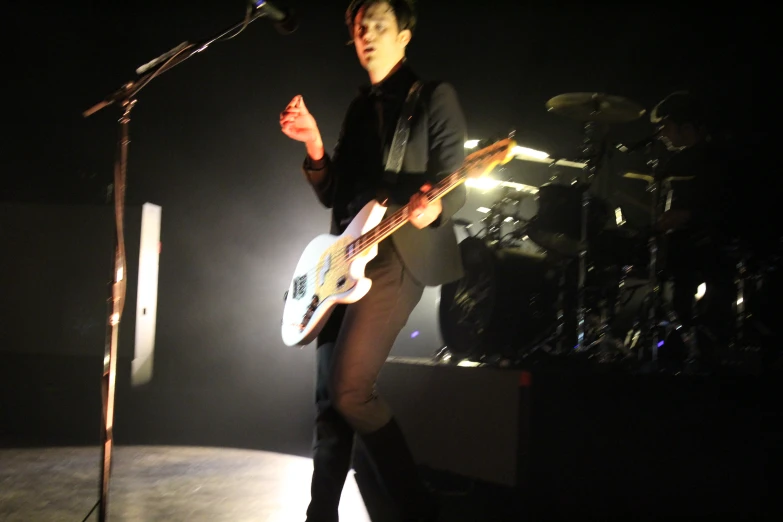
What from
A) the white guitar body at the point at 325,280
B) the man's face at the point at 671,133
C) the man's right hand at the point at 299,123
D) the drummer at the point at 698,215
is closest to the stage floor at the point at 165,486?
the white guitar body at the point at 325,280

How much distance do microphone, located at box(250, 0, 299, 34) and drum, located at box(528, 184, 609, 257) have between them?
2097 millimetres

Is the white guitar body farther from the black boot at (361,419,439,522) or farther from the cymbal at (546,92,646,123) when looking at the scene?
the cymbal at (546,92,646,123)

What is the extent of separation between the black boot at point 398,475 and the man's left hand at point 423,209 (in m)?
0.61

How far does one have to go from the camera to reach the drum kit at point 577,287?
363 cm

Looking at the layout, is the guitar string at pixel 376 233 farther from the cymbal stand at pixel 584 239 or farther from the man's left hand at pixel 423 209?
the cymbal stand at pixel 584 239

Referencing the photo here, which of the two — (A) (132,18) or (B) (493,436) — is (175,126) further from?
(B) (493,436)

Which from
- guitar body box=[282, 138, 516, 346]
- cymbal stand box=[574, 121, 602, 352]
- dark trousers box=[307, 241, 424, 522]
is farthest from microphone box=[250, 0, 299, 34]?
cymbal stand box=[574, 121, 602, 352]

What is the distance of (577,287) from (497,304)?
0.52m

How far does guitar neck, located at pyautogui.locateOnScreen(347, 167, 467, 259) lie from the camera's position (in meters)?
1.89

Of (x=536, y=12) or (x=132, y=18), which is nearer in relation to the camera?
(x=536, y=12)

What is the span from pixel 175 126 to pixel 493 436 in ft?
11.0

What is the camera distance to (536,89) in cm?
437

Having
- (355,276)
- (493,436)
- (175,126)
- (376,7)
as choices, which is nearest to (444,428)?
(493,436)

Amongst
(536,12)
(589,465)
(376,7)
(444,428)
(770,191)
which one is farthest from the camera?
(536,12)
